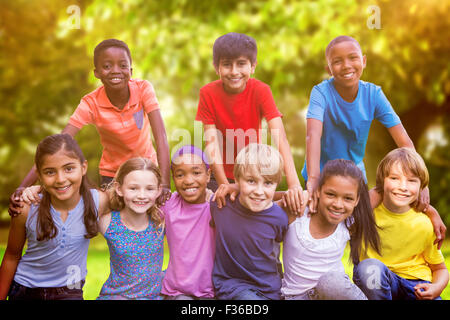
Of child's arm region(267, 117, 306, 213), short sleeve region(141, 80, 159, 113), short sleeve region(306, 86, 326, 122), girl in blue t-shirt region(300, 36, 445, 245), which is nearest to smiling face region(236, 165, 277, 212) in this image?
child's arm region(267, 117, 306, 213)

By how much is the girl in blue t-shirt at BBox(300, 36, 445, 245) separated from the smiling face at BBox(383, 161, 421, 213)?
105 mm

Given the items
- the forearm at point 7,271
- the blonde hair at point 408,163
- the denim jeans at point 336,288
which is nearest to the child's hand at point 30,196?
the forearm at point 7,271

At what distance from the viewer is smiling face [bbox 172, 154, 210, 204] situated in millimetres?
3018

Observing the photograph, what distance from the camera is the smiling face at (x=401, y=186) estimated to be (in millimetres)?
3117

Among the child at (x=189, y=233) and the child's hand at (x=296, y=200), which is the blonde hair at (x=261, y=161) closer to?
the child's hand at (x=296, y=200)

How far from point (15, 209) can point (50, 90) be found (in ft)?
13.7

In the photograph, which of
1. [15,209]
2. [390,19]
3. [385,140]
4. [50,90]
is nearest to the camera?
[15,209]

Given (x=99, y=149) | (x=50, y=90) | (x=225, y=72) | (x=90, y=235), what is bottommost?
(x=90, y=235)

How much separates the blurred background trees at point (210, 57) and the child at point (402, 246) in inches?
74.2

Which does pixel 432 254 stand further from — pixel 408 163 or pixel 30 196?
pixel 30 196

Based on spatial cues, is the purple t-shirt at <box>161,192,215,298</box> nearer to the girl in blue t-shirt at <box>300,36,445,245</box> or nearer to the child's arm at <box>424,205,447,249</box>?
the girl in blue t-shirt at <box>300,36,445,245</box>
